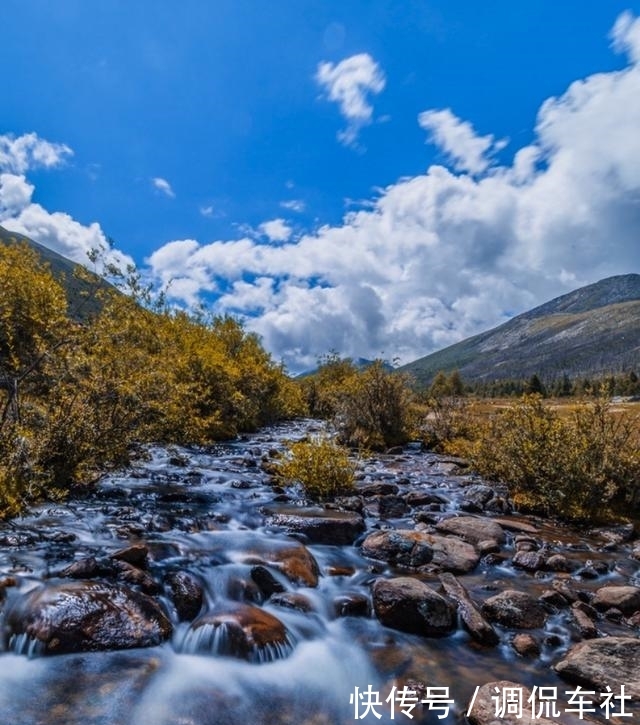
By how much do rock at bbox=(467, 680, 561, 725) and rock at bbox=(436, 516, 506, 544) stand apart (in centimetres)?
636

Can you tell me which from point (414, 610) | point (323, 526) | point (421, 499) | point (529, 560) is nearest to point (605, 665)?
point (414, 610)

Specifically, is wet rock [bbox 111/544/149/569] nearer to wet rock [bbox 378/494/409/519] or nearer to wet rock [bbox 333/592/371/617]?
wet rock [bbox 333/592/371/617]

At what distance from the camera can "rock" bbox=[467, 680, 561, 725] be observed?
5.62 m

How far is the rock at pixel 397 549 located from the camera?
11.0m

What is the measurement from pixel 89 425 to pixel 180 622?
641cm

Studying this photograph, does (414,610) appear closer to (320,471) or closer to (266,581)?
(266,581)

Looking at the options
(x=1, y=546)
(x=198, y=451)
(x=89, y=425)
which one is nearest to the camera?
(x=1, y=546)

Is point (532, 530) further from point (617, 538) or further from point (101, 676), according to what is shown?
point (101, 676)

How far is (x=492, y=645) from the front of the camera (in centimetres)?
773

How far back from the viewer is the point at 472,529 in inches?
512

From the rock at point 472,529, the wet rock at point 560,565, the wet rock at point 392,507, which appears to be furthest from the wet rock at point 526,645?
the wet rock at point 392,507

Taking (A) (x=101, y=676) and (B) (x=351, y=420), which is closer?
(A) (x=101, y=676)

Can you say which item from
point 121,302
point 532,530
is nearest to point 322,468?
point 532,530

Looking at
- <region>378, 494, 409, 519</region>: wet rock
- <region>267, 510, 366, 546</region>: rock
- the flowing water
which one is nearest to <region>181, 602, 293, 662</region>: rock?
the flowing water
